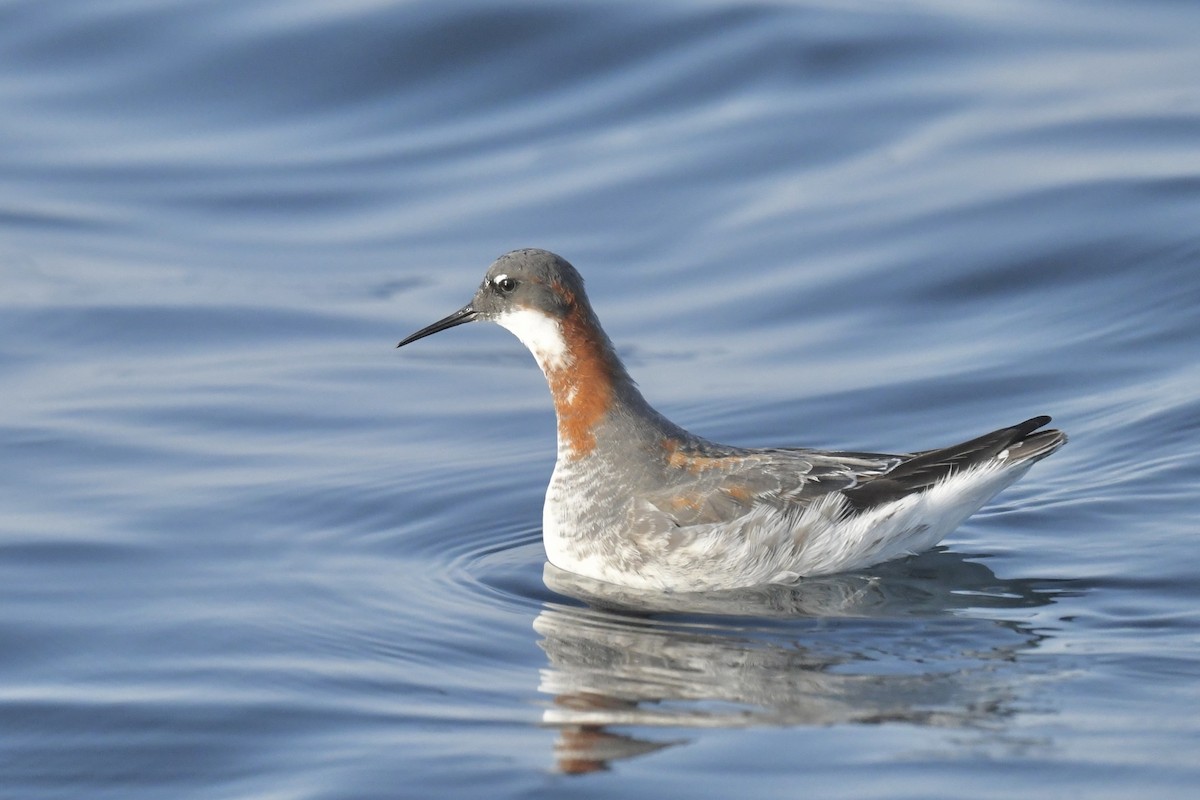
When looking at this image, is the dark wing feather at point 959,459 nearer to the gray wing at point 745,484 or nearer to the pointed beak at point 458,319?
the gray wing at point 745,484

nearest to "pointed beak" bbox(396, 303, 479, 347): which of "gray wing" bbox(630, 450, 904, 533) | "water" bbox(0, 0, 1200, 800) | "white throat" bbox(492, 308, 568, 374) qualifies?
"white throat" bbox(492, 308, 568, 374)

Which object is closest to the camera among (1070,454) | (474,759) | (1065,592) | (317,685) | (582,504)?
(474,759)

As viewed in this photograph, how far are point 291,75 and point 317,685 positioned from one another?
10.2 metres

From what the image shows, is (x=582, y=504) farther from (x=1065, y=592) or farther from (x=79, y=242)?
(x=79, y=242)

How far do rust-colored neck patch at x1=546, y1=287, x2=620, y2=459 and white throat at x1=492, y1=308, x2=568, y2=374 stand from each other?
29 mm

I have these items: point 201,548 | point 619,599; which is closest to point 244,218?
point 201,548

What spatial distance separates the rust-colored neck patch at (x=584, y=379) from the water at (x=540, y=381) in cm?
66

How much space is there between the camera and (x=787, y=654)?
7.17 m

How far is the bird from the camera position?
27.4 feet

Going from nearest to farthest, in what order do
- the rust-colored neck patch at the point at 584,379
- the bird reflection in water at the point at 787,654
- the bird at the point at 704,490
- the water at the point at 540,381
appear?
the bird reflection in water at the point at 787,654 < the water at the point at 540,381 < the bird at the point at 704,490 < the rust-colored neck patch at the point at 584,379

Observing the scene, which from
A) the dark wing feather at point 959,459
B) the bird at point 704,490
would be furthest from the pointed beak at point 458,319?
the dark wing feather at point 959,459

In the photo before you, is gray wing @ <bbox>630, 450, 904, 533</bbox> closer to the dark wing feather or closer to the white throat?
the dark wing feather

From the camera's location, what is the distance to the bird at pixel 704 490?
835cm

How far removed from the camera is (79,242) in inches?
544
